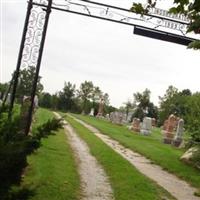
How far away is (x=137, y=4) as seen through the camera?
5.65 metres

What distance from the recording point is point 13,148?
11.0 feet

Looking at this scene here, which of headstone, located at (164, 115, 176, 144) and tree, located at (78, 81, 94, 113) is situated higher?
tree, located at (78, 81, 94, 113)

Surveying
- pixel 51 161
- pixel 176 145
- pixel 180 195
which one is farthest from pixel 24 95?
pixel 176 145

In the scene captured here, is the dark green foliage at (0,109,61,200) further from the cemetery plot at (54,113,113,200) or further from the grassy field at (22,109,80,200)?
the cemetery plot at (54,113,113,200)

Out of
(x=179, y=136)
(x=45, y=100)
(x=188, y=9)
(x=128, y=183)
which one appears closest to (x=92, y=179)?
(x=128, y=183)

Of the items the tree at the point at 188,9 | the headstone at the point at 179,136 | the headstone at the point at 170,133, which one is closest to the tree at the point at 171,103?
the headstone at the point at 170,133

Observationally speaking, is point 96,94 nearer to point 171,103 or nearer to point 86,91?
point 86,91

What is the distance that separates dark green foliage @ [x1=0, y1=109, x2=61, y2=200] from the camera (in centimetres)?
322

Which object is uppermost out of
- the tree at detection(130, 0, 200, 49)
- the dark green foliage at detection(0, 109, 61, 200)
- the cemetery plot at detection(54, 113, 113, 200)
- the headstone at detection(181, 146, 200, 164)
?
the tree at detection(130, 0, 200, 49)

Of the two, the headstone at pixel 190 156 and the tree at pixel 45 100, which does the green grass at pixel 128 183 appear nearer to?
the headstone at pixel 190 156

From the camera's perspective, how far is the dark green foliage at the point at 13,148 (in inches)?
127

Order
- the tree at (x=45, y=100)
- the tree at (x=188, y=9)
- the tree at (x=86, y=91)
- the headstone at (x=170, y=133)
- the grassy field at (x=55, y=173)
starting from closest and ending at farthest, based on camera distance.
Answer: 1. the tree at (x=188, y=9)
2. the grassy field at (x=55, y=173)
3. the headstone at (x=170, y=133)
4. the tree at (x=45, y=100)
5. the tree at (x=86, y=91)

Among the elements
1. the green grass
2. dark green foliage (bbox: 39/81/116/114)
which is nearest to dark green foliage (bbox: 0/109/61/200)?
the green grass

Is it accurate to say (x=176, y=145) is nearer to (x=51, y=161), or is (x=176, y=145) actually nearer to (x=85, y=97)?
(x=51, y=161)
